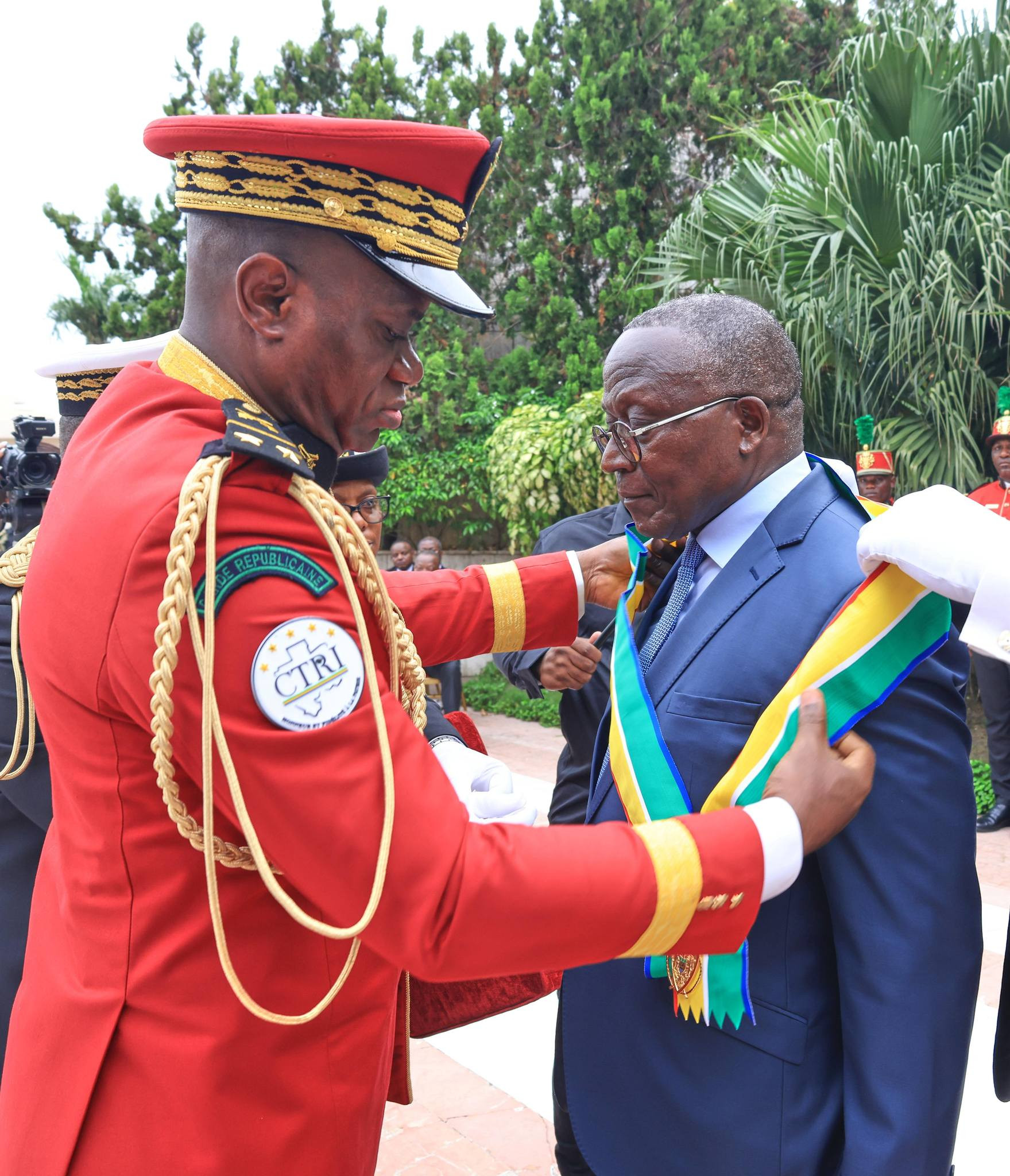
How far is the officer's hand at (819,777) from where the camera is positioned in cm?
144

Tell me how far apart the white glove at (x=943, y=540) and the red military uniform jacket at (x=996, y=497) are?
552cm

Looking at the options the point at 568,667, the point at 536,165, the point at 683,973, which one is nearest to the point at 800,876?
the point at 683,973

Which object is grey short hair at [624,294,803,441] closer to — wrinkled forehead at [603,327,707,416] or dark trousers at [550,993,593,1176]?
wrinkled forehead at [603,327,707,416]

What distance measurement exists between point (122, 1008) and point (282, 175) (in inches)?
44.9

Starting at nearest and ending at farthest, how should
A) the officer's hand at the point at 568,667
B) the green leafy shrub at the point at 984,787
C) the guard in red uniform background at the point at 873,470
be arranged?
the officer's hand at the point at 568,667 → the green leafy shrub at the point at 984,787 → the guard in red uniform background at the point at 873,470

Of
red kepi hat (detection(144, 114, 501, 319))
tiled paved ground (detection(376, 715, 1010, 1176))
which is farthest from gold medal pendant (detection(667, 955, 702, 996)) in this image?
Result: tiled paved ground (detection(376, 715, 1010, 1176))

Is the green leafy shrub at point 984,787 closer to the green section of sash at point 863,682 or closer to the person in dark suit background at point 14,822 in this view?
the green section of sash at point 863,682

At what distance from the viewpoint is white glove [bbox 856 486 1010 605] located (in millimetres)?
1407

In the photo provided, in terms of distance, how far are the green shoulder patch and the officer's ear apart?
14.2 inches

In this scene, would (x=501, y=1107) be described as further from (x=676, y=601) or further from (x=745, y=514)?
(x=745, y=514)

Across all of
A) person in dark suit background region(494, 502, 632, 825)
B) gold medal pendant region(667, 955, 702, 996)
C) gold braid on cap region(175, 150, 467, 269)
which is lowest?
person in dark suit background region(494, 502, 632, 825)

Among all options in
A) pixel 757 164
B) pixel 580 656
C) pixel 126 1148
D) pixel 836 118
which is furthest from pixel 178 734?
pixel 757 164

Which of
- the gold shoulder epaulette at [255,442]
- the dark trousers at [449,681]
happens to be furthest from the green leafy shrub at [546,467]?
the gold shoulder epaulette at [255,442]

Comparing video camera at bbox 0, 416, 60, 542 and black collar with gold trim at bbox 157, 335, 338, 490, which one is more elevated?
black collar with gold trim at bbox 157, 335, 338, 490
